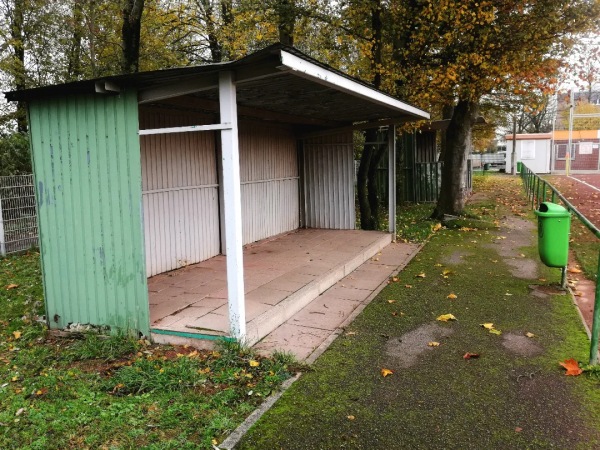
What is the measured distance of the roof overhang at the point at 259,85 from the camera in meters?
4.07

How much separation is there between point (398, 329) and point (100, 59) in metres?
15.6

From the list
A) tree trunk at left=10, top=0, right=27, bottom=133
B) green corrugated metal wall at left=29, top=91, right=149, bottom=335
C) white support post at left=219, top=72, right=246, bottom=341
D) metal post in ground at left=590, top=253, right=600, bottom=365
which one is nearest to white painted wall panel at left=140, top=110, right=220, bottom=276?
green corrugated metal wall at left=29, top=91, right=149, bottom=335

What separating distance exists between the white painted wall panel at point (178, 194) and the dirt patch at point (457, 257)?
4.06m

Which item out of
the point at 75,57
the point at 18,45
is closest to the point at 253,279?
the point at 18,45

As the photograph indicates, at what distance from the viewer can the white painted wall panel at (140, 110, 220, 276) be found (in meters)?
6.86

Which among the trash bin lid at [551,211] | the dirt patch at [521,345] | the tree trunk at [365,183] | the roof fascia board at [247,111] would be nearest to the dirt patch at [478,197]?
the tree trunk at [365,183]

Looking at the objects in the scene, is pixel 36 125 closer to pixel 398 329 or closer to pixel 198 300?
pixel 198 300

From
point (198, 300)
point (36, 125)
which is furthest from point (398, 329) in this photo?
point (36, 125)

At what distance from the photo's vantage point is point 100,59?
16.8m

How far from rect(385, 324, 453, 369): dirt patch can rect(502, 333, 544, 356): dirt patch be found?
1.85ft

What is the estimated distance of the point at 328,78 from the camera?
4.61m

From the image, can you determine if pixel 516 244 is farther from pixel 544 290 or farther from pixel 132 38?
pixel 132 38

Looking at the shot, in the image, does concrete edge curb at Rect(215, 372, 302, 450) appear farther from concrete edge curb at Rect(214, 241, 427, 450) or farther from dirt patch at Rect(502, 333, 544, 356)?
dirt patch at Rect(502, 333, 544, 356)

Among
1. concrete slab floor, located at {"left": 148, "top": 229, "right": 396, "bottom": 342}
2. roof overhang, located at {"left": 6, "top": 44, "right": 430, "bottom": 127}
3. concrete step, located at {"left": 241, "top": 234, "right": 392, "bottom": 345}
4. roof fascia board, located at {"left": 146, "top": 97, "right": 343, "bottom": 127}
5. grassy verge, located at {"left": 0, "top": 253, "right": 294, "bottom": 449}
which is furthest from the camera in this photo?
roof fascia board, located at {"left": 146, "top": 97, "right": 343, "bottom": 127}
